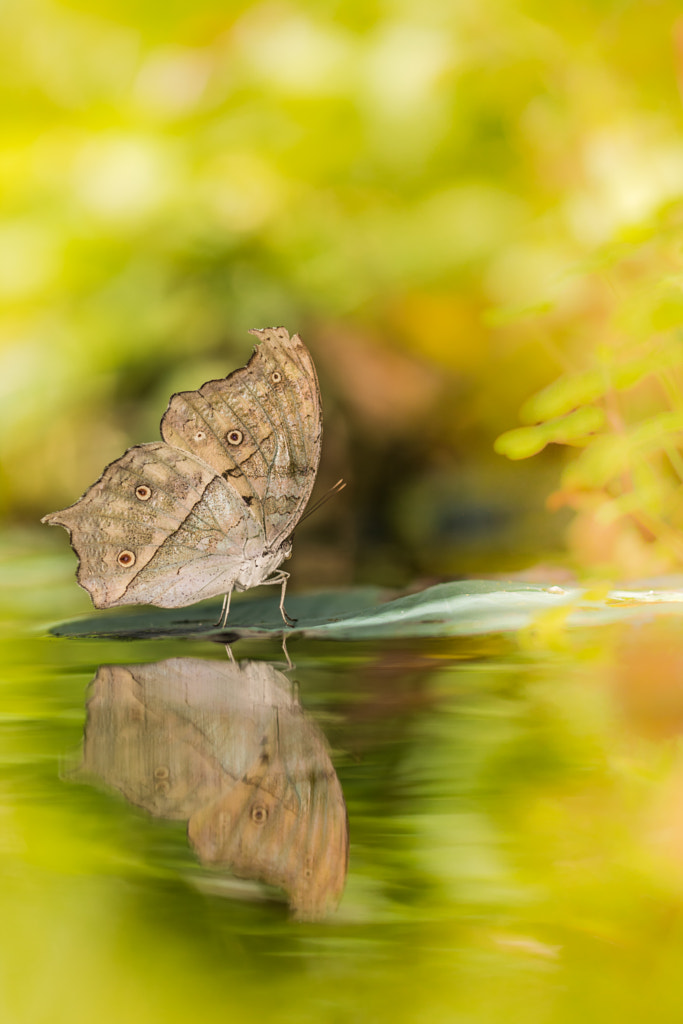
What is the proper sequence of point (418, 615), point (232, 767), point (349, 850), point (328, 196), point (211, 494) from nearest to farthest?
point (349, 850), point (232, 767), point (418, 615), point (211, 494), point (328, 196)

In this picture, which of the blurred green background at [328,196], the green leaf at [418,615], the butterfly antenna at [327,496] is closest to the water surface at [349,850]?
the green leaf at [418,615]

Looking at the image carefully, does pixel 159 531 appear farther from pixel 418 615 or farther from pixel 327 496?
pixel 418 615

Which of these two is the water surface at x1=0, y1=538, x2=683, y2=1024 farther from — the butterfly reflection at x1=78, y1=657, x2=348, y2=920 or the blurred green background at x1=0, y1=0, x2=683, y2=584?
the blurred green background at x1=0, y1=0, x2=683, y2=584

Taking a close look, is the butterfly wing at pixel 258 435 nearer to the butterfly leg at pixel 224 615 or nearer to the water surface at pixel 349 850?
the butterfly leg at pixel 224 615

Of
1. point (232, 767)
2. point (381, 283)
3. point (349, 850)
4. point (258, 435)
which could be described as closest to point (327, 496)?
point (258, 435)

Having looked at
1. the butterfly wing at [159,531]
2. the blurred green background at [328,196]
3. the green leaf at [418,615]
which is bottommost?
the green leaf at [418,615]

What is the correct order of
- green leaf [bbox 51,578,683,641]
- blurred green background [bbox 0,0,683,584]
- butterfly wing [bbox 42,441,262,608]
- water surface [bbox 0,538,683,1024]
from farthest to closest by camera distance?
blurred green background [bbox 0,0,683,584]
butterfly wing [bbox 42,441,262,608]
green leaf [bbox 51,578,683,641]
water surface [bbox 0,538,683,1024]

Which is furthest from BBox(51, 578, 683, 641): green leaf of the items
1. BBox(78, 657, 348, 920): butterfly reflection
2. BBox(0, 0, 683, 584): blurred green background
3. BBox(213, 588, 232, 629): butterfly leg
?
BBox(0, 0, 683, 584): blurred green background
